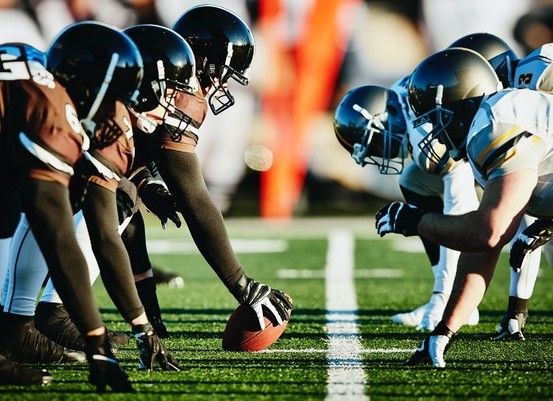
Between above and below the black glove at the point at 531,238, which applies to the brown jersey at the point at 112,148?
above

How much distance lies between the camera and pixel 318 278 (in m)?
7.34

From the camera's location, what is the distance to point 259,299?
4.09 m

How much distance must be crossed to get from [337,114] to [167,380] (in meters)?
2.24

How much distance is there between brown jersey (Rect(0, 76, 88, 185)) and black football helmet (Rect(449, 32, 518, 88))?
2484 millimetres

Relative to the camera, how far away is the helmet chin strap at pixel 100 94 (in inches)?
125

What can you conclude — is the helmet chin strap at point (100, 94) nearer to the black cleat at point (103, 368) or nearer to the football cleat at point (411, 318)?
the black cleat at point (103, 368)

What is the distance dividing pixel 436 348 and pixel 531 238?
1.09 metres

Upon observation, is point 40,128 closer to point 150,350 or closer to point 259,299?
point 150,350

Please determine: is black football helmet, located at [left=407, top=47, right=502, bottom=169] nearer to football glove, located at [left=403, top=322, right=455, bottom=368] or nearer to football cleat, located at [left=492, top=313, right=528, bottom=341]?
football glove, located at [left=403, top=322, right=455, bottom=368]

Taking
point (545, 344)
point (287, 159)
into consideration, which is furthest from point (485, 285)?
point (287, 159)

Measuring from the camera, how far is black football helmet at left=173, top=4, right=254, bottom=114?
4.40 meters

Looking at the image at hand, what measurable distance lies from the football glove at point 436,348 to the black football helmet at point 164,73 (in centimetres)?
137

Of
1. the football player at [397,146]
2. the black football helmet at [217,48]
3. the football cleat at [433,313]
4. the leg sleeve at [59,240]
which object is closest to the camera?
the leg sleeve at [59,240]

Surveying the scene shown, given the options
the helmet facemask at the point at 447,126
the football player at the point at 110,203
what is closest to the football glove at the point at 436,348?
the helmet facemask at the point at 447,126
